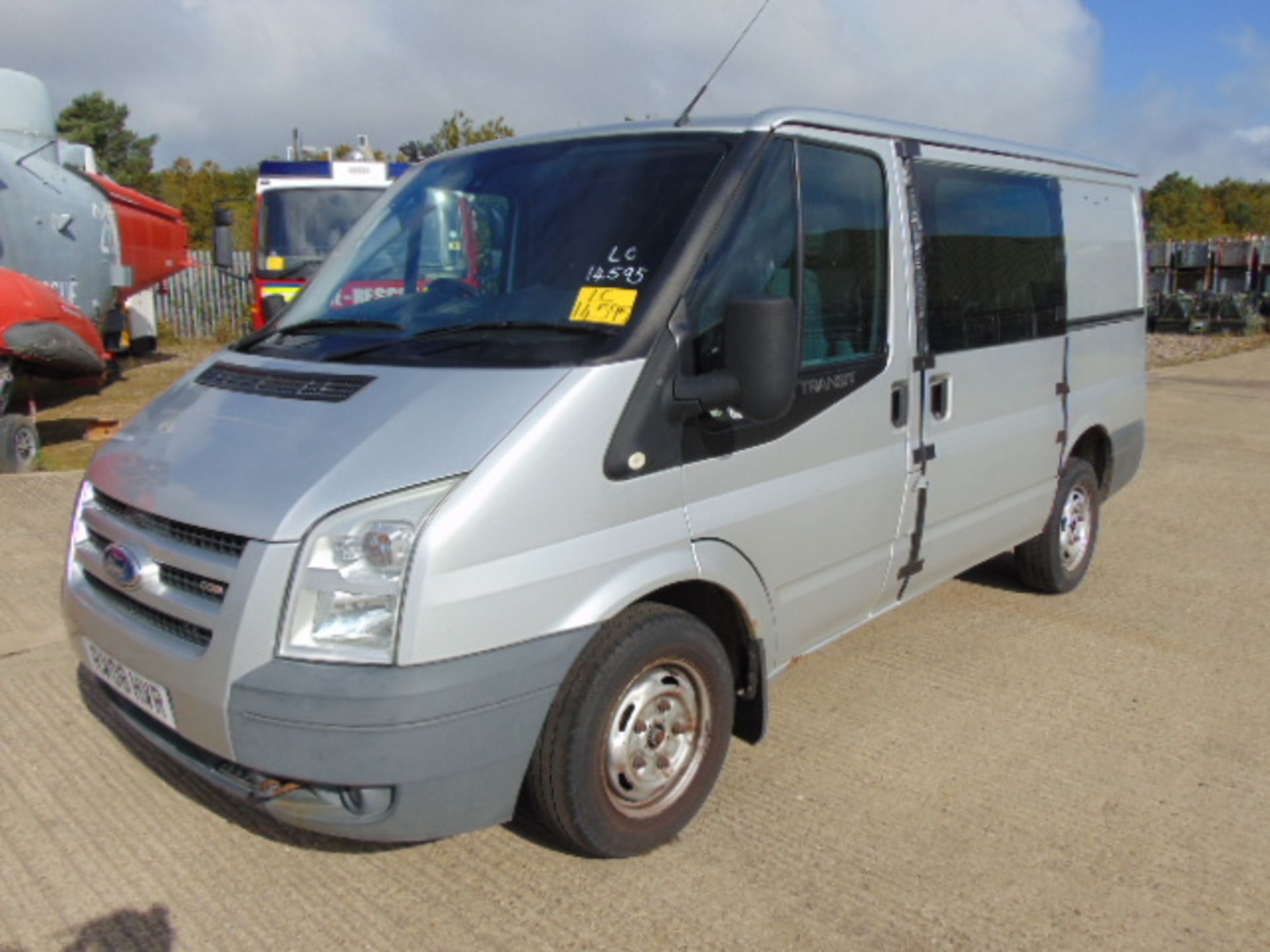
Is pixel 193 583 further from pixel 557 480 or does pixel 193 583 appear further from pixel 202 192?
pixel 202 192

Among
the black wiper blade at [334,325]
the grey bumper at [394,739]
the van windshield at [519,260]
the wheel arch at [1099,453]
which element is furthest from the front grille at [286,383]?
the wheel arch at [1099,453]

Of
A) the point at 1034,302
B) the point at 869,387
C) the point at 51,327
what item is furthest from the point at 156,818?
the point at 51,327

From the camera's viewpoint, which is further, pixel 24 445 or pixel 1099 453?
pixel 24 445

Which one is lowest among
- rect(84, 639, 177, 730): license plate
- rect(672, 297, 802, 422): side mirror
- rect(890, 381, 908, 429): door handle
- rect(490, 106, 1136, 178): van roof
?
rect(84, 639, 177, 730): license plate

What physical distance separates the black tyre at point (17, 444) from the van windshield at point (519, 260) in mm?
5734

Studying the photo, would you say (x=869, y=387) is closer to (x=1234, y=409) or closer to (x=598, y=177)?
(x=598, y=177)

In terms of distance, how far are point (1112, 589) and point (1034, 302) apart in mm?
1983

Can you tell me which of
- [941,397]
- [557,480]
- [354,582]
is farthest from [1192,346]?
[354,582]

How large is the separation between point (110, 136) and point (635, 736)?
6320 centimetres

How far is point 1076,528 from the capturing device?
595cm

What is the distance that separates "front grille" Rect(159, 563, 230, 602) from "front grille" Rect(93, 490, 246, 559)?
8 centimetres

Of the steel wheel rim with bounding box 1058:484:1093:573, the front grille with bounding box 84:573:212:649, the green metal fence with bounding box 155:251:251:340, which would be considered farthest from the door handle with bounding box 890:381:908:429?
the green metal fence with bounding box 155:251:251:340

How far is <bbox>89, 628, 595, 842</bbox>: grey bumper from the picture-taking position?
269 cm

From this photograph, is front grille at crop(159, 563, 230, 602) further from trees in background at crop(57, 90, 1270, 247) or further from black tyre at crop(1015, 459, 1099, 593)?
trees in background at crop(57, 90, 1270, 247)
